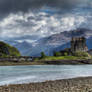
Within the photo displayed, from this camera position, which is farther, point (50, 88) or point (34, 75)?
point (34, 75)

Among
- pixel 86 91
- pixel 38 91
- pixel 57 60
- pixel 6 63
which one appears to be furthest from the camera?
pixel 57 60

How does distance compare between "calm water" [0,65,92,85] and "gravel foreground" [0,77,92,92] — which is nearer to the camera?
"gravel foreground" [0,77,92,92]

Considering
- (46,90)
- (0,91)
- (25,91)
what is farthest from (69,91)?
(0,91)

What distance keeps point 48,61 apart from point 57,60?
10127 mm

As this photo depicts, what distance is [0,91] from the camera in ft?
Result: 91.5

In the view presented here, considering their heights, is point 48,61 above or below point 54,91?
above

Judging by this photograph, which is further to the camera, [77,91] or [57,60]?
[57,60]

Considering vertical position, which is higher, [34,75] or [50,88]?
[34,75]

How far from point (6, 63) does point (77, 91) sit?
16607 cm

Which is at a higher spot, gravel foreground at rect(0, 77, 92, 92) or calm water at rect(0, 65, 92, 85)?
calm water at rect(0, 65, 92, 85)

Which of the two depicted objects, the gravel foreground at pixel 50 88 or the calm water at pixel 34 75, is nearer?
the gravel foreground at pixel 50 88

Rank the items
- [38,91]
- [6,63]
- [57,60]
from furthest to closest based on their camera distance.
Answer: [57,60], [6,63], [38,91]

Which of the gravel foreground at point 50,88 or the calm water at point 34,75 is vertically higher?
the calm water at point 34,75

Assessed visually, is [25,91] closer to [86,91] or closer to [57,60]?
[86,91]
